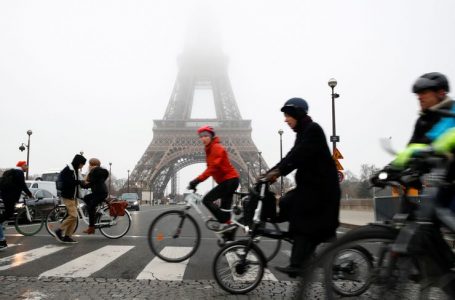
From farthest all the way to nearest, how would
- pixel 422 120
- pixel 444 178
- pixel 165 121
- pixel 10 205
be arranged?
pixel 165 121, pixel 10 205, pixel 422 120, pixel 444 178

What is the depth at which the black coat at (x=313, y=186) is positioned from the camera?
3682 millimetres

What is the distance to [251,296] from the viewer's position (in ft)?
13.3

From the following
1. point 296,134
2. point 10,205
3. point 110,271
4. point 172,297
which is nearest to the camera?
point 172,297

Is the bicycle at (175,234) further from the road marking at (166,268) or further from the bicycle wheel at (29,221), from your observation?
the bicycle wheel at (29,221)

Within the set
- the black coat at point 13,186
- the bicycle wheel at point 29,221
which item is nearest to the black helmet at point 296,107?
the black coat at point 13,186

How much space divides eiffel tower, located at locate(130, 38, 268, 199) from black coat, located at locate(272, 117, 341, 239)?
1783 inches

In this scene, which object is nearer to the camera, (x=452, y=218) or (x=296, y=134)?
(x=452, y=218)

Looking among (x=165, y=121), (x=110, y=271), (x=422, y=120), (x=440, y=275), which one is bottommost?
(x=110, y=271)

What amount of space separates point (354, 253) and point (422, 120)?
118 centimetres

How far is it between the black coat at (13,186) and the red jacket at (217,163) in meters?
4.44

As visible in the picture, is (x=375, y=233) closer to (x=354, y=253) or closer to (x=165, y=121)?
(x=354, y=253)

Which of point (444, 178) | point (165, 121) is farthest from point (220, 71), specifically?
point (444, 178)

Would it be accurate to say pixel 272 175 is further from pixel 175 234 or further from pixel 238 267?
pixel 175 234

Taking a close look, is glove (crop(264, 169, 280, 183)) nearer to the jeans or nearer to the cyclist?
the cyclist
